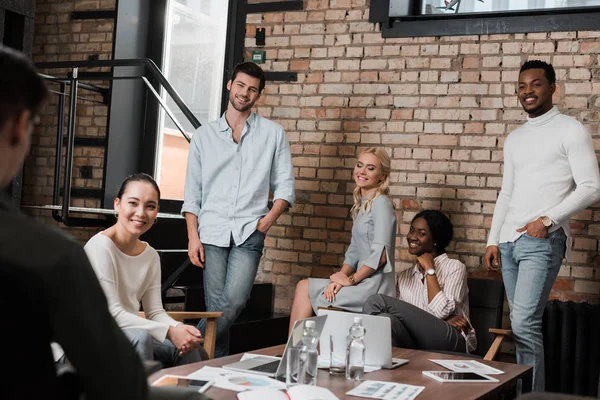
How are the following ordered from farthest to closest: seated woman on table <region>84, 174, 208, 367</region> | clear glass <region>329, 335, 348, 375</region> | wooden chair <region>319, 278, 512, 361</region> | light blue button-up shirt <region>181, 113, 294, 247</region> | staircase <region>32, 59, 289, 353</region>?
1. staircase <region>32, 59, 289, 353</region>
2. wooden chair <region>319, 278, 512, 361</region>
3. light blue button-up shirt <region>181, 113, 294, 247</region>
4. seated woman on table <region>84, 174, 208, 367</region>
5. clear glass <region>329, 335, 348, 375</region>

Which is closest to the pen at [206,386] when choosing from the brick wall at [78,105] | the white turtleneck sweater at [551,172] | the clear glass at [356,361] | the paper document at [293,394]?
the paper document at [293,394]

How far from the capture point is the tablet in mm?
2721

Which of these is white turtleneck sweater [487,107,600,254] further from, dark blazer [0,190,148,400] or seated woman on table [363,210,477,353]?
dark blazer [0,190,148,400]

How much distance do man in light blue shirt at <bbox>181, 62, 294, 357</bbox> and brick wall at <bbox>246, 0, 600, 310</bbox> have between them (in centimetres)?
99

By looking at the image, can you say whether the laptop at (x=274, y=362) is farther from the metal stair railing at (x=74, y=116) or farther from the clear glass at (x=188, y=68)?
the clear glass at (x=188, y=68)

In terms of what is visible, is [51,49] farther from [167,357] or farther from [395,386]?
[395,386]

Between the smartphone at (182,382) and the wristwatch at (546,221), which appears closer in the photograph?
the smartphone at (182,382)

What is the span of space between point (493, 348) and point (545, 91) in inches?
51.0

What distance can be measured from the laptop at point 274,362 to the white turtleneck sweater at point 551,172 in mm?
1505

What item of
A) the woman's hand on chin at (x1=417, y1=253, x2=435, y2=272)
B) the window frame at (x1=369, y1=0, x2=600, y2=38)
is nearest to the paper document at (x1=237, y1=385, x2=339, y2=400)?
the woman's hand on chin at (x1=417, y1=253, x2=435, y2=272)

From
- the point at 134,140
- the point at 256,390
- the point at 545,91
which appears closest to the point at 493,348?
the point at 545,91

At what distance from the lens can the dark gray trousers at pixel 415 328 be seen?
3.95m

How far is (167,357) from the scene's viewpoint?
318 centimetres

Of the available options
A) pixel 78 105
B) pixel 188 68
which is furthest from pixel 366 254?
pixel 78 105
